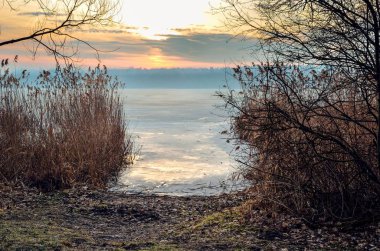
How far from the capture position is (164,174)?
11250 millimetres

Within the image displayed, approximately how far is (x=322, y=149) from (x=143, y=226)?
8.97 feet

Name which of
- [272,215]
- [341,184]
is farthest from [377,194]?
[272,215]

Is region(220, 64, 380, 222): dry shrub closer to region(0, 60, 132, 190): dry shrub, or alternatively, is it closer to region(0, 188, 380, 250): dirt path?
region(0, 188, 380, 250): dirt path

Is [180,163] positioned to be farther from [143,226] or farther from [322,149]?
[322,149]

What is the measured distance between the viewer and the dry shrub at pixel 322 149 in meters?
6.03

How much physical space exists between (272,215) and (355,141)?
1.46 m

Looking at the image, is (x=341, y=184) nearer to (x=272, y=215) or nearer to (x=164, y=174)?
(x=272, y=215)

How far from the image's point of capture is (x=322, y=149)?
6.33 metres

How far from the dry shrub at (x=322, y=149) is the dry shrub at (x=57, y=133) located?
458 cm

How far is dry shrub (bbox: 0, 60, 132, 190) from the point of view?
9578mm

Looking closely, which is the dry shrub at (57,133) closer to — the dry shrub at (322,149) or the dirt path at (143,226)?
the dirt path at (143,226)

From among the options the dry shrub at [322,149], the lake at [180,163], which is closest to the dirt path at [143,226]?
the dry shrub at [322,149]

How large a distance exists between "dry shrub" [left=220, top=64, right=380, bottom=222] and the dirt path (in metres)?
0.37

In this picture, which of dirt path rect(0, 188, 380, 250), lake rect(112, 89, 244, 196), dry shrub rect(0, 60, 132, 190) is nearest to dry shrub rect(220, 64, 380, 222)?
dirt path rect(0, 188, 380, 250)
